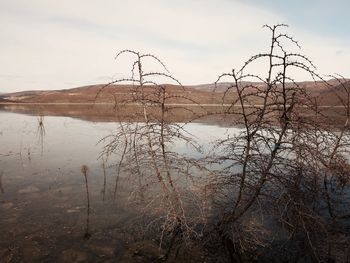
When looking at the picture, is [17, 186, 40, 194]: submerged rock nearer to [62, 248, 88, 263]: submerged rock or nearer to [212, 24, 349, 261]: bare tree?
[62, 248, 88, 263]: submerged rock

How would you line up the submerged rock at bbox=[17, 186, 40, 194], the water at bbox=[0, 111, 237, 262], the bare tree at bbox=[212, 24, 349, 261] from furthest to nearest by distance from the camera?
the submerged rock at bbox=[17, 186, 40, 194], the water at bbox=[0, 111, 237, 262], the bare tree at bbox=[212, 24, 349, 261]

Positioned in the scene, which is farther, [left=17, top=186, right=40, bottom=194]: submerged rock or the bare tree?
[left=17, top=186, right=40, bottom=194]: submerged rock

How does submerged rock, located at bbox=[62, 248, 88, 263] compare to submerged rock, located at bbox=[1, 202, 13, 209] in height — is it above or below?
below

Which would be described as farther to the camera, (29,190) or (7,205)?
(29,190)

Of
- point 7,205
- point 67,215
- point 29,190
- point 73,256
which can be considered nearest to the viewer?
point 73,256

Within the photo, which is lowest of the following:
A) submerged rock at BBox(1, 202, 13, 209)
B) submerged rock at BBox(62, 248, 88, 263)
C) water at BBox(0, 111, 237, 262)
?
submerged rock at BBox(62, 248, 88, 263)

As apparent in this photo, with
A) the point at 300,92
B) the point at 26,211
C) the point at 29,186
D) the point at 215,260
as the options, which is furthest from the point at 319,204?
the point at 29,186

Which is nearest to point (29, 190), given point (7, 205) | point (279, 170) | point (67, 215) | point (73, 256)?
point (7, 205)

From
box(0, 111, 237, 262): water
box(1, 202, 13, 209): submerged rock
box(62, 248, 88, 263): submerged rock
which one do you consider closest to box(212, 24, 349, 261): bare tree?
box(0, 111, 237, 262): water

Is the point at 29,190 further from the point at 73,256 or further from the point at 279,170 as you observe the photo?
the point at 279,170

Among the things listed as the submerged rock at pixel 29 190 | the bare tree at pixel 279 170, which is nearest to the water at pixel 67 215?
the submerged rock at pixel 29 190

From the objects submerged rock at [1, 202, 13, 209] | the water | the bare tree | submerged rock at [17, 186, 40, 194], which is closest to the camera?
the bare tree

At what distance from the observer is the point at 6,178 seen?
14742 mm

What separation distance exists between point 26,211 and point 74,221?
1878 mm
